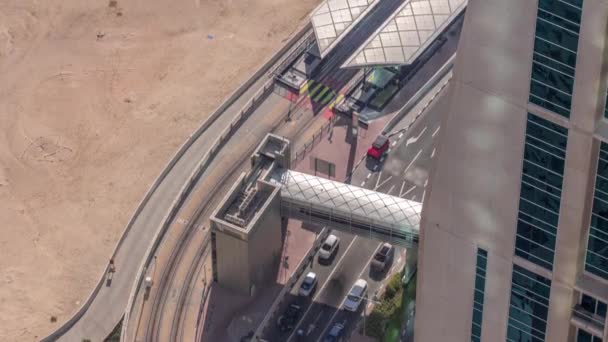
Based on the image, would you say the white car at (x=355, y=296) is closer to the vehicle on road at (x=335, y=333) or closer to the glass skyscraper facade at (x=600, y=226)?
the vehicle on road at (x=335, y=333)

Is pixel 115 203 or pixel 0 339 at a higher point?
pixel 115 203

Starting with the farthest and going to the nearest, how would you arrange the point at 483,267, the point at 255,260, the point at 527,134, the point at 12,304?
the point at 12,304
the point at 255,260
the point at 483,267
the point at 527,134

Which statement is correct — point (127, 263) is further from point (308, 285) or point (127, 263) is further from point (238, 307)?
point (308, 285)

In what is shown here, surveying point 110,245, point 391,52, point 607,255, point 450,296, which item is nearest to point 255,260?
point 110,245

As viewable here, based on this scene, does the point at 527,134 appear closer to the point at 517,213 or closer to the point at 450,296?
the point at 517,213

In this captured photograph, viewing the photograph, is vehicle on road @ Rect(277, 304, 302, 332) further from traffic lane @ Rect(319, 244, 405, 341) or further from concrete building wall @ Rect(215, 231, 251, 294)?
concrete building wall @ Rect(215, 231, 251, 294)

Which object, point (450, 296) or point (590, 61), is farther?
point (450, 296)

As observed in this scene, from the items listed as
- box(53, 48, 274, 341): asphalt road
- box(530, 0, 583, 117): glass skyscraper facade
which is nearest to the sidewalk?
box(53, 48, 274, 341): asphalt road

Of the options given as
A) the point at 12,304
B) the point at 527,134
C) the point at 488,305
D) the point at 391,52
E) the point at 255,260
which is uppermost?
the point at 391,52
